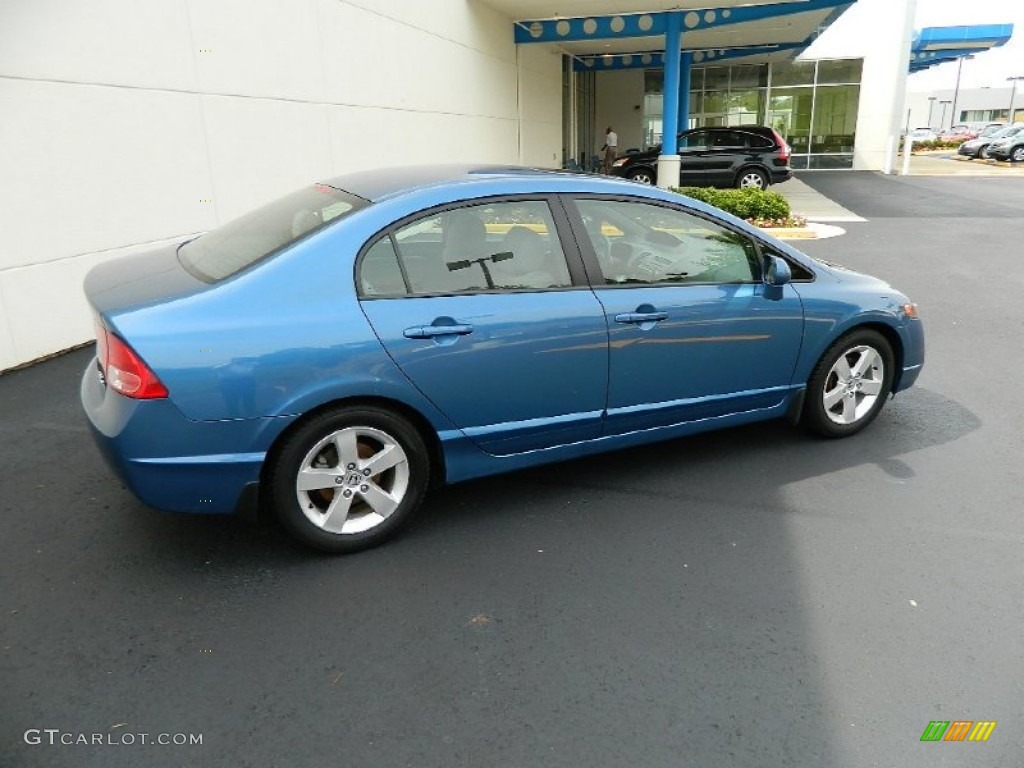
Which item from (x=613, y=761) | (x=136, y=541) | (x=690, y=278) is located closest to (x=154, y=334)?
(x=136, y=541)

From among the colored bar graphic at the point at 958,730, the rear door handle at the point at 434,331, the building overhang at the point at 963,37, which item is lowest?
the colored bar graphic at the point at 958,730

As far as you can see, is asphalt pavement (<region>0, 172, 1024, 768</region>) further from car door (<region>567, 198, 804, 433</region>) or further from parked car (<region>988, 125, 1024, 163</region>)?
parked car (<region>988, 125, 1024, 163</region>)

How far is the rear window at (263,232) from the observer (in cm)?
333

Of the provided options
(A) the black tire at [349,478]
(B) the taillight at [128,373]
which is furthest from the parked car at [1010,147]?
(B) the taillight at [128,373]

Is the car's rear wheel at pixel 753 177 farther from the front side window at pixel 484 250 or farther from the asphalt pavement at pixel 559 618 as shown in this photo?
the front side window at pixel 484 250

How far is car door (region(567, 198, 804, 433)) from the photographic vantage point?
→ 375 cm

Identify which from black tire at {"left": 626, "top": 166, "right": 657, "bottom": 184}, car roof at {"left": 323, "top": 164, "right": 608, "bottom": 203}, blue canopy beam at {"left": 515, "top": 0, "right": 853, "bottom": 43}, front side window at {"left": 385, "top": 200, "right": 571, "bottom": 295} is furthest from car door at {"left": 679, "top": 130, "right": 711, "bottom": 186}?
front side window at {"left": 385, "top": 200, "right": 571, "bottom": 295}

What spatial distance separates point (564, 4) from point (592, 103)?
16157 mm

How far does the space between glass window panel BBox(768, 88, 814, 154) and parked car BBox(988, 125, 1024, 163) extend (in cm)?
1075

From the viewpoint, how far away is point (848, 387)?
4.53 meters

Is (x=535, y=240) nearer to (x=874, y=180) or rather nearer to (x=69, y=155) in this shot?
(x=69, y=155)

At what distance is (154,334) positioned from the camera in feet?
9.57

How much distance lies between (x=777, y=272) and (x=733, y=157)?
16.4m

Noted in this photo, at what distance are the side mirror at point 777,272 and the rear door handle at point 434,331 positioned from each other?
171 cm
